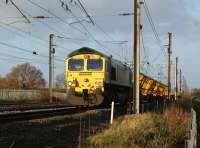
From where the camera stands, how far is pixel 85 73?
3438 centimetres

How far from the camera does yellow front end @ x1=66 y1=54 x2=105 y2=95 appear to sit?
111ft

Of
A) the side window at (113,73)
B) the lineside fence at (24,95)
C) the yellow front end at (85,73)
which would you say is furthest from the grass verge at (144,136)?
the lineside fence at (24,95)

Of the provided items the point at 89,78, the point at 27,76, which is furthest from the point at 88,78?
the point at 27,76

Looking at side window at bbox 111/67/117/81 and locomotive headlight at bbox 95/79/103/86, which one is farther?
side window at bbox 111/67/117/81

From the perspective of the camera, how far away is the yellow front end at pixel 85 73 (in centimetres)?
3381

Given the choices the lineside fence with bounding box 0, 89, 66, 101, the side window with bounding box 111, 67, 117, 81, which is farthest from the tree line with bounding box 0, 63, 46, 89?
the side window with bounding box 111, 67, 117, 81

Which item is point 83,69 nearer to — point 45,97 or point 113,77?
point 113,77

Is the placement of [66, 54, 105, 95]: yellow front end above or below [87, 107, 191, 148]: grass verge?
above

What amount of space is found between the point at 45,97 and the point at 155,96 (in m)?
15.0

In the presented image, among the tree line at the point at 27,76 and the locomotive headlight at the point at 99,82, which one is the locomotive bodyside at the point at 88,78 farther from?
the tree line at the point at 27,76

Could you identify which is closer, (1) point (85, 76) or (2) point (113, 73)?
(1) point (85, 76)

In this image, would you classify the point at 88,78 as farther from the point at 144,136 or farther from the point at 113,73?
the point at 144,136

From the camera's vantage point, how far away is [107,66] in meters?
35.0

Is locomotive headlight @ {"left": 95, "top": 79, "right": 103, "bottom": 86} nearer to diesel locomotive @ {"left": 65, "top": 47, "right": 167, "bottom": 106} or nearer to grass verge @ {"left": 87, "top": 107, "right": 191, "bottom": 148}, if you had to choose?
diesel locomotive @ {"left": 65, "top": 47, "right": 167, "bottom": 106}
